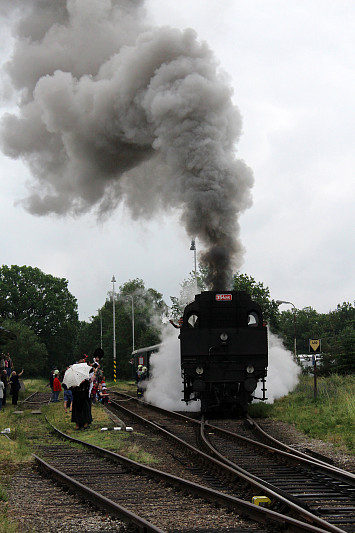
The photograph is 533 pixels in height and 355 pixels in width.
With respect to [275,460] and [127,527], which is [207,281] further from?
[127,527]

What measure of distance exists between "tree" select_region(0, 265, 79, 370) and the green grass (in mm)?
54764

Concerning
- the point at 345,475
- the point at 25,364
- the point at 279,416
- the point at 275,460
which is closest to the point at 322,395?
the point at 279,416

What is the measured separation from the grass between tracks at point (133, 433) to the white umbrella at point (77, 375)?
106 cm

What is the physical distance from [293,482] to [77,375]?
6.58m

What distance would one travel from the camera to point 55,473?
754cm

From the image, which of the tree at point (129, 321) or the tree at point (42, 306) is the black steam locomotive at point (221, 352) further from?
the tree at point (42, 306)

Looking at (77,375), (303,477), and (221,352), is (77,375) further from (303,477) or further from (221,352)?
(303,477)

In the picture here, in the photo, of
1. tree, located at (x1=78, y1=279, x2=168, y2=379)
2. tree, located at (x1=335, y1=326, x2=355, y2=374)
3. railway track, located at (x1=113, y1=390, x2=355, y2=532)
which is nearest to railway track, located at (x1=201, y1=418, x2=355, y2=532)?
railway track, located at (x1=113, y1=390, x2=355, y2=532)

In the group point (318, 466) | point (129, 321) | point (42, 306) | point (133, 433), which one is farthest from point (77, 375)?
point (129, 321)

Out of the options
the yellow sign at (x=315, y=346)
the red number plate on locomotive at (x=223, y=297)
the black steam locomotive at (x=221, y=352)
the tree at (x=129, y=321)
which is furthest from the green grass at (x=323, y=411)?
the tree at (x=129, y=321)

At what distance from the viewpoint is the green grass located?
11.1 meters

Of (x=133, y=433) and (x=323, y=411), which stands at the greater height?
(x=323, y=411)

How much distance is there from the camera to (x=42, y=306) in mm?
70875

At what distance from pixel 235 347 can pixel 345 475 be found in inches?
296
